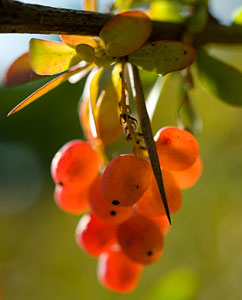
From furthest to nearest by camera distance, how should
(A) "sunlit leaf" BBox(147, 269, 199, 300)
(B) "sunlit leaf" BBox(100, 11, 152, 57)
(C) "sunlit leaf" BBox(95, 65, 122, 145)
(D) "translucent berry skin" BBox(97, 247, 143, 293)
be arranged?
(A) "sunlit leaf" BBox(147, 269, 199, 300), (D) "translucent berry skin" BBox(97, 247, 143, 293), (C) "sunlit leaf" BBox(95, 65, 122, 145), (B) "sunlit leaf" BBox(100, 11, 152, 57)

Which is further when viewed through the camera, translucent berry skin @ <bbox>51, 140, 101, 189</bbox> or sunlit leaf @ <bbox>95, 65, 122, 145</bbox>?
translucent berry skin @ <bbox>51, 140, 101, 189</bbox>

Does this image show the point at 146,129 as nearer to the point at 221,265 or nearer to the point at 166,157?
the point at 166,157

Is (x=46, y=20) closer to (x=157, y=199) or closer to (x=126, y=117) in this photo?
(x=126, y=117)

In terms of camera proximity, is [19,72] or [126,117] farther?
[19,72]

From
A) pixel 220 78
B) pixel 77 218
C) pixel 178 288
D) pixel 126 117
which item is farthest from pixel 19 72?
pixel 77 218

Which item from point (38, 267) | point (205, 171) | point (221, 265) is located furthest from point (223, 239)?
point (38, 267)

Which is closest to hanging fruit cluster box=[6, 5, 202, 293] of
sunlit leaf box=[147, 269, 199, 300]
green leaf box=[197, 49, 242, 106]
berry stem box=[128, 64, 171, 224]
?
berry stem box=[128, 64, 171, 224]

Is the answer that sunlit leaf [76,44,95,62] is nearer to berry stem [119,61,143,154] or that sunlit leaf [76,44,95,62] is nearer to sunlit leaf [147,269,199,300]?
berry stem [119,61,143,154]

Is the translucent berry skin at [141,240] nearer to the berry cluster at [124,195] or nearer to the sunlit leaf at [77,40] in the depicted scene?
the berry cluster at [124,195]
